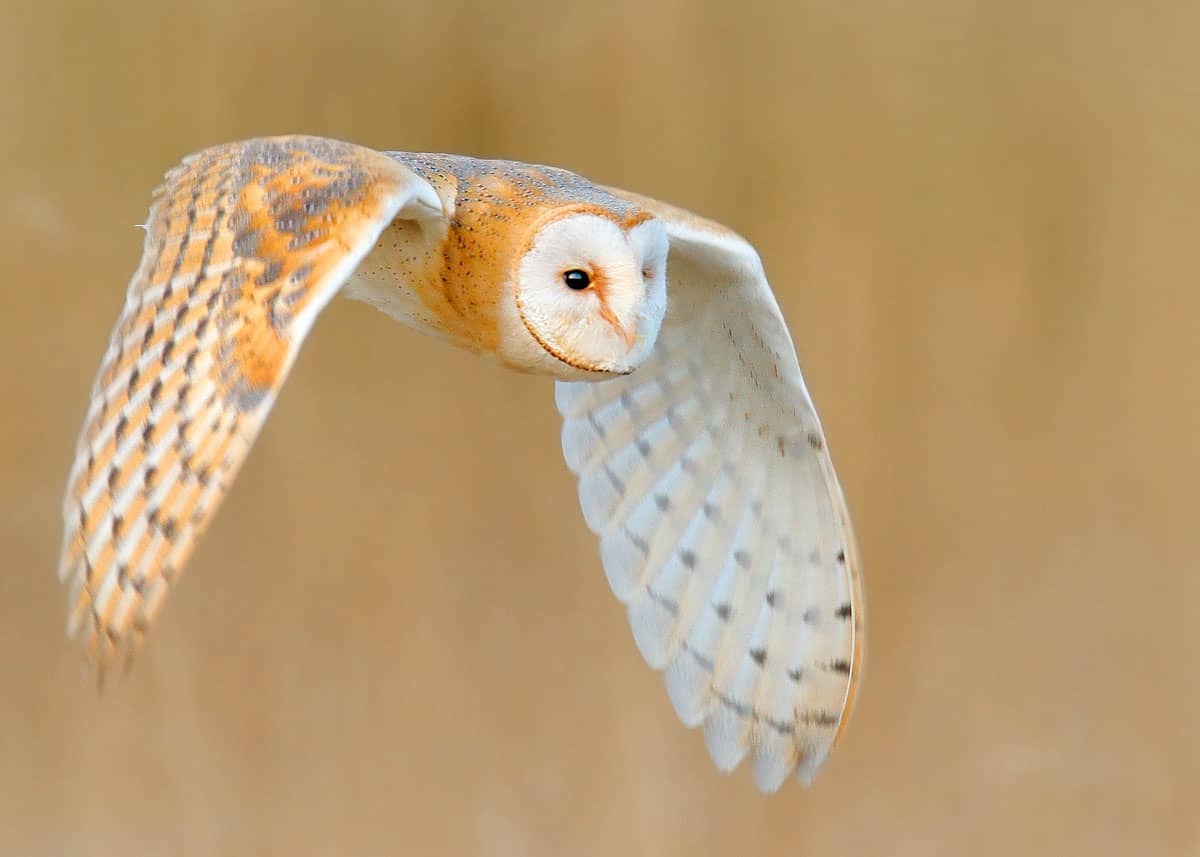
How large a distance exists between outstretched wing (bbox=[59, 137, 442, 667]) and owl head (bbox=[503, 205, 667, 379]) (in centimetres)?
13

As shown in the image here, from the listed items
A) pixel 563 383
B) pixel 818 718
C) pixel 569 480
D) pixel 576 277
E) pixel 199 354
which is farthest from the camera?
pixel 569 480

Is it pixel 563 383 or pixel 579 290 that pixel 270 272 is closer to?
pixel 579 290

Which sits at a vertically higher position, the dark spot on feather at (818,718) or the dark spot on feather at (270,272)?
the dark spot on feather at (270,272)

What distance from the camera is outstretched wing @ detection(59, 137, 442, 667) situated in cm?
117

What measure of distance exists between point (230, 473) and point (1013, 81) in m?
1.49

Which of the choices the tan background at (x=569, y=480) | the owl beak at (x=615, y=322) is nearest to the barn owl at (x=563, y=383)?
the owl beak at (x=615, y=322)

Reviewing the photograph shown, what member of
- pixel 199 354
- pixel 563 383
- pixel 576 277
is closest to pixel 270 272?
pixel 199 354

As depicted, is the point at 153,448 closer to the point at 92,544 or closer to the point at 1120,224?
the point at 92,544

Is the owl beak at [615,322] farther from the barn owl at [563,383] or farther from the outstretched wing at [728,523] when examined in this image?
the outstretched wing at [728,523]

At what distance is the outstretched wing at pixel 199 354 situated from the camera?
1.17 m

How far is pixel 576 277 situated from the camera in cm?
149

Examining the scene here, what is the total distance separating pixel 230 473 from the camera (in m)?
1.14

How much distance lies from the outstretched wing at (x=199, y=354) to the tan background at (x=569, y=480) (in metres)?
1.05

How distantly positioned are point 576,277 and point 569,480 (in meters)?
1.11
